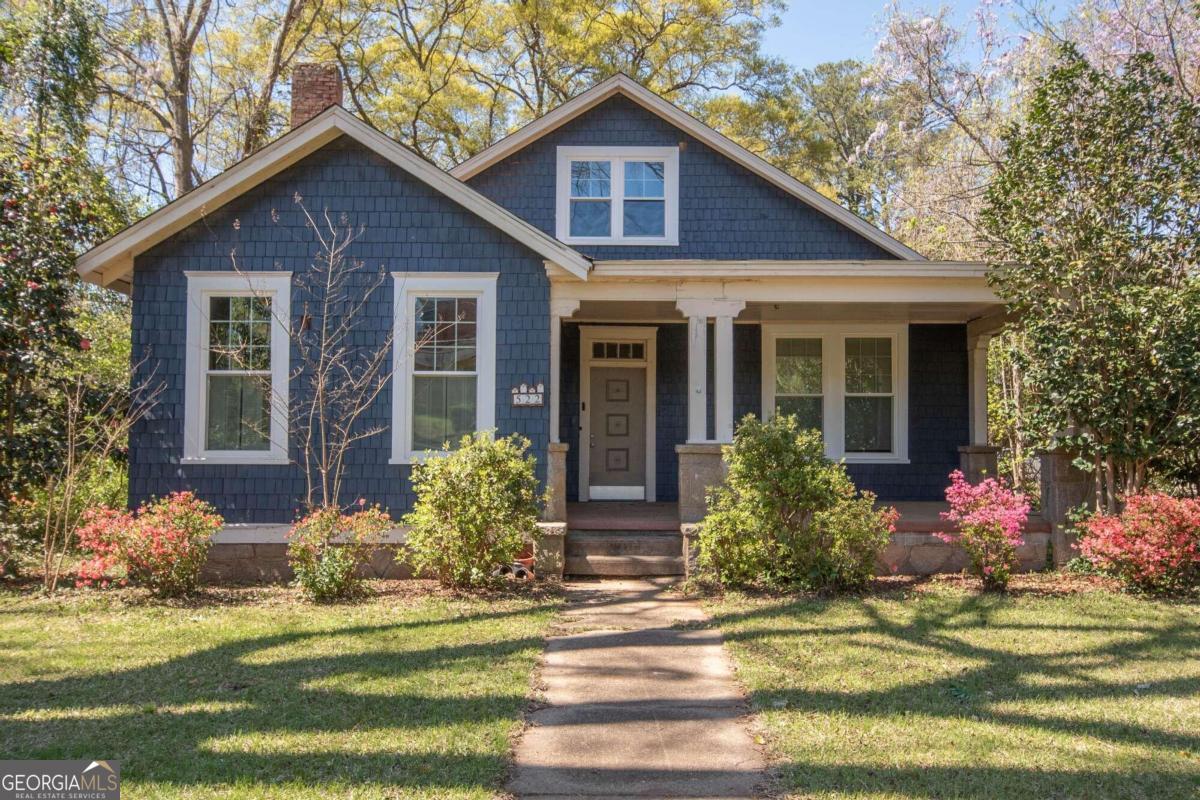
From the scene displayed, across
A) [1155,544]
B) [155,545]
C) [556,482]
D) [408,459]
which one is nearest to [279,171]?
[408,459]

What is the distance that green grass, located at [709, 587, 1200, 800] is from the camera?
13.0 ft

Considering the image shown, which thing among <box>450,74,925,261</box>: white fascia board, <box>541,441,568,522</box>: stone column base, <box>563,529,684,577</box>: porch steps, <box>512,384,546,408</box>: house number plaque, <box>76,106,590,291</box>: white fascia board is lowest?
<box>563,529,684,577</box>: porch steps

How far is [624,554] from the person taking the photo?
9375 millimetres

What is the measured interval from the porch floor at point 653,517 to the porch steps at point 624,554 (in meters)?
0.14

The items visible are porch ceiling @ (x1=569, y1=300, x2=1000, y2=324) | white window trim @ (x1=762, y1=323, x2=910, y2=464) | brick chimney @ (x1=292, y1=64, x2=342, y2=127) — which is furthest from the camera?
white window trim @ (x1=762, y1=323, x2=910, y2=464)

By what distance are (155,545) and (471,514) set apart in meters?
2.88

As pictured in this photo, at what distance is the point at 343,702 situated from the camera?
5000 mm

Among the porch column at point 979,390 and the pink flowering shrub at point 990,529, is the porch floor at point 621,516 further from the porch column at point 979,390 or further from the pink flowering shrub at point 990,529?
the porch column at point 979,390

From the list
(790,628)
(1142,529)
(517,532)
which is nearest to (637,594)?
(517,532)

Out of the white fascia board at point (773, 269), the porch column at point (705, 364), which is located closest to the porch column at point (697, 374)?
the porch column at point (705, 364)

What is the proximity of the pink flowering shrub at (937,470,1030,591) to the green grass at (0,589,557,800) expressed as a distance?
4.12 m

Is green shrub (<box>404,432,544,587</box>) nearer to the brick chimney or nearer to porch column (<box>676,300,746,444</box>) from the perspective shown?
porch column (<box>676,300,746,444</box>)

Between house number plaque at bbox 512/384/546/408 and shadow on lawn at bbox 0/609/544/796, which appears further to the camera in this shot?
house number plaque at bbox 512/384/546/408

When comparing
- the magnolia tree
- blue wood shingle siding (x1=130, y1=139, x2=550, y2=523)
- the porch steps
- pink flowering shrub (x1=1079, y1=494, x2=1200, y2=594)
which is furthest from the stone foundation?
blue wood shingle siding (x1=130, y1=139, x2=550, y2=523)
